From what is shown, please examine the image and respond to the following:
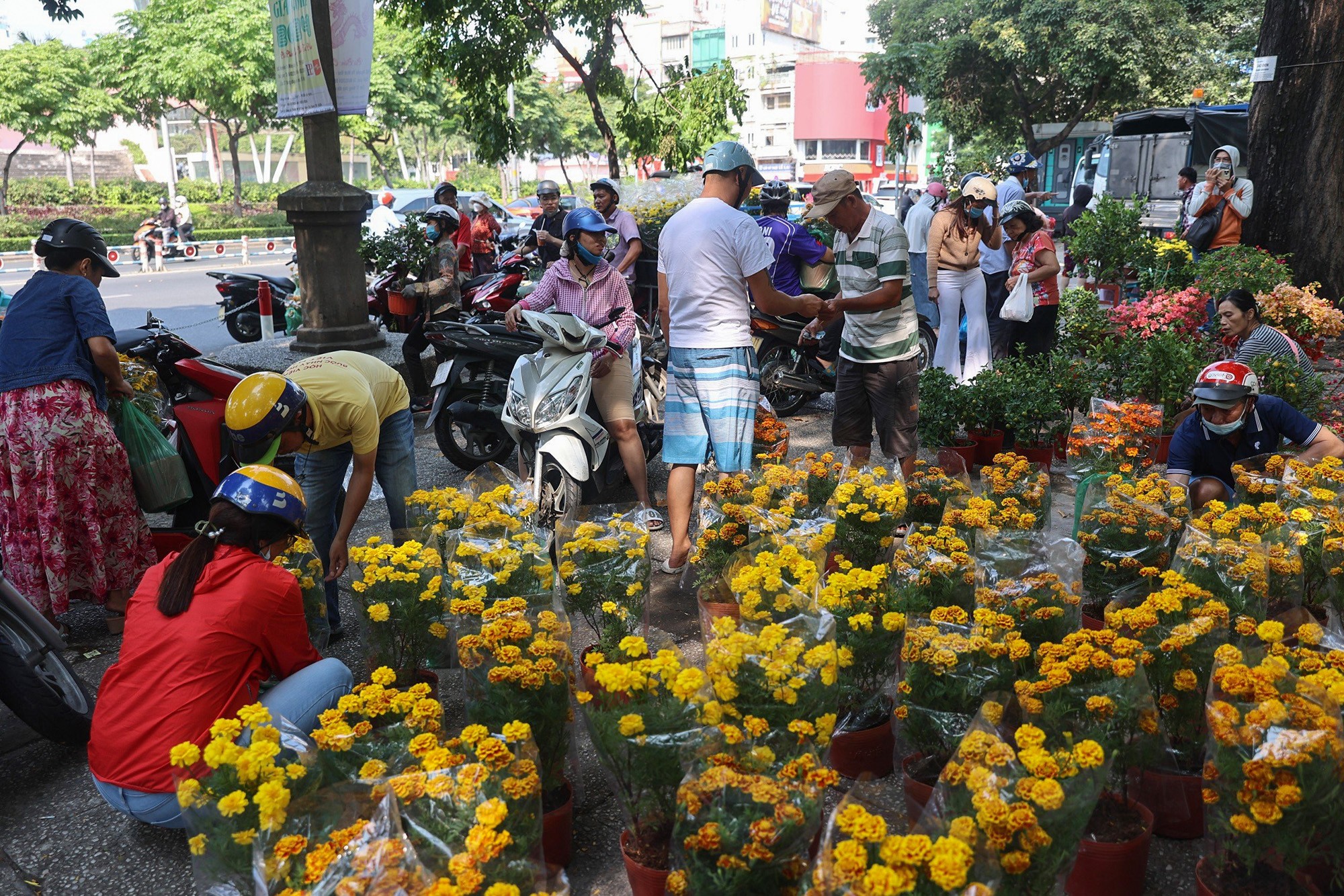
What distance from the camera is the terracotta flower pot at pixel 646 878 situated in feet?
7.69

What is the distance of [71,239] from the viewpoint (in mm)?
4105

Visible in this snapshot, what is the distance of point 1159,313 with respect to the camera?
21.7ft

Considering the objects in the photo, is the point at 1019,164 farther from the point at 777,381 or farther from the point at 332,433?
the point at 332,433

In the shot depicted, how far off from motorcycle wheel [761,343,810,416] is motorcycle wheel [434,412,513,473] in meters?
2.08

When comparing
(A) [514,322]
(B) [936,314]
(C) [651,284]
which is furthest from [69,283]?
(B) [936,314]

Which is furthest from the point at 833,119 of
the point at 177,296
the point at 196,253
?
the point at 177,296

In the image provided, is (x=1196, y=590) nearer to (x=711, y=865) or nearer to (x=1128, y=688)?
(x=1128, y=688)

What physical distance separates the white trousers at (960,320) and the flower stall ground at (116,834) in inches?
155

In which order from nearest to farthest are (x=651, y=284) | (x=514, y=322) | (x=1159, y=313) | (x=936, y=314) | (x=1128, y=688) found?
(x=1128, y=688) < (x=514, y=322) < (x=1159, y=313) < (x=936, y=314) < (x=651, y=284)

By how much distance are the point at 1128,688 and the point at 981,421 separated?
3552 mm

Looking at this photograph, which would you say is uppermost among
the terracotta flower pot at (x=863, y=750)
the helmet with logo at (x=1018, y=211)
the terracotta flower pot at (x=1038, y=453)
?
the helmet with logo at (x=1018, y=211)

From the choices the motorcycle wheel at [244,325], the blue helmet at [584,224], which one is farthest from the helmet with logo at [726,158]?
the motorcycle wheel at [244,325]

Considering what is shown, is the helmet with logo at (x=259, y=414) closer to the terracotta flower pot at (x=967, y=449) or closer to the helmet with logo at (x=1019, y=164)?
the terracotta flower pot at (x=967, y=449)

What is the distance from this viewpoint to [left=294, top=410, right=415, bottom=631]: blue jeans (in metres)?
3.94
